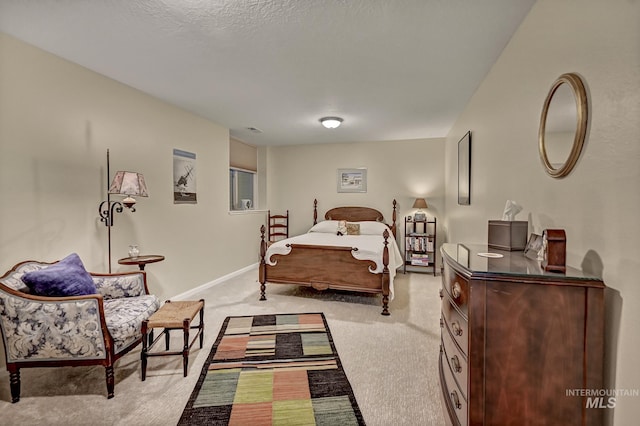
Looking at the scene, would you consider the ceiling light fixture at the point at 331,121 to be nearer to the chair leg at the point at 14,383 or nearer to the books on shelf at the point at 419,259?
the books on shelf at the point at 419,259

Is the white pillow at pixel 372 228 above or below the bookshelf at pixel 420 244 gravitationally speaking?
above

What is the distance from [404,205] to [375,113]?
2340mm

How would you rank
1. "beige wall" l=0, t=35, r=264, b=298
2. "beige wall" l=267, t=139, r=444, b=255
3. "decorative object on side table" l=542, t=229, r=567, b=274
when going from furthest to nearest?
"beige wall" l=267, t=139, r=444, b=255 → "beige wall" l=0, t=35, r=264, b=298 → "decorative object on side table" l=542, t=229, r=567, b=274

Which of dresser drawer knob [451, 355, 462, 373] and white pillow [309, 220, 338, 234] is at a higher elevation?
white pillow [309, 220, 338, 234]

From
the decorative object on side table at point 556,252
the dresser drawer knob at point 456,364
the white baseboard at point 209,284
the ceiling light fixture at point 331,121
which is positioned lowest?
the white baseboard at point 209,284

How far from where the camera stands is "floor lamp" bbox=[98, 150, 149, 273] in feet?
9.12

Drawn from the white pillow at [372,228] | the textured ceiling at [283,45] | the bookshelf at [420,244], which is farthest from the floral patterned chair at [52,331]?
the bookshelf at [420,244]

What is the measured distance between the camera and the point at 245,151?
602 cm

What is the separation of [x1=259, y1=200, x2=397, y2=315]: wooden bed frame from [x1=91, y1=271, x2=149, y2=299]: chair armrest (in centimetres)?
162

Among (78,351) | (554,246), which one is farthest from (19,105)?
(554,246)

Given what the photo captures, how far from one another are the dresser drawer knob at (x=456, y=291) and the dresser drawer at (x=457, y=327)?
0.08 m

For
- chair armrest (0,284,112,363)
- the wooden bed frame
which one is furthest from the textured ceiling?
chair armrest (0,284,112,363)

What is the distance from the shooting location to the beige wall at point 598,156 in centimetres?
111

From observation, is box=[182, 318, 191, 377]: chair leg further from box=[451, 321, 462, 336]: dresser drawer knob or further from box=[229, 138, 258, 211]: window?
box=[229, 138, 258, 211]: window
